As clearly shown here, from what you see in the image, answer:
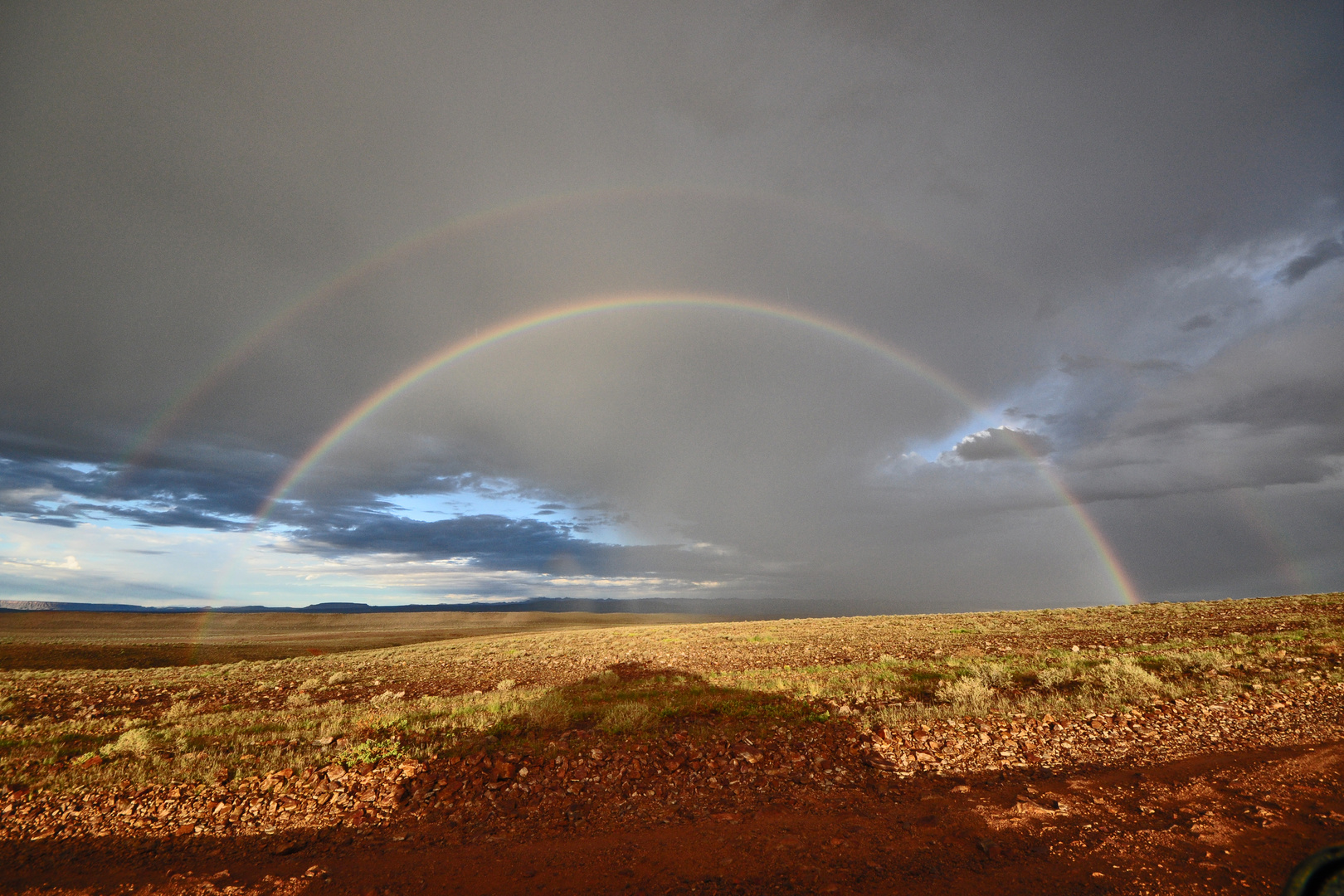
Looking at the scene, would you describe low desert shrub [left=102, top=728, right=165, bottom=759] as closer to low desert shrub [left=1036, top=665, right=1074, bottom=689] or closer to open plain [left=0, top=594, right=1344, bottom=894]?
open plain [left=0, top=594, right=1344, bottom=894]

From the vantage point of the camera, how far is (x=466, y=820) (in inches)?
342

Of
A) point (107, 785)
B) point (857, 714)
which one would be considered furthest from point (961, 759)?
point (107, 785)

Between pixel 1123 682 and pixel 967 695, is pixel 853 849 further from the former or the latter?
pixel 1123 682

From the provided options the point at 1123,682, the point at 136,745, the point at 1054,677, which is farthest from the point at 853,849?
the point at 136,745

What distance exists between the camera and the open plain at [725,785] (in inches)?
268

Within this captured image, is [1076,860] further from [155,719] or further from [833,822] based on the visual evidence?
[155,719]

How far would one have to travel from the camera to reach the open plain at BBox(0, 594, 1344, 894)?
680cm

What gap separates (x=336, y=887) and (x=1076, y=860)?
8.39 m

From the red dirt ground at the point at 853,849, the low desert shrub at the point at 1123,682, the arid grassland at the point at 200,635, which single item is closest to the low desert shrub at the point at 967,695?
the low desert shrub at the point at 1123,682

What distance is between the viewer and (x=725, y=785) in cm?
966

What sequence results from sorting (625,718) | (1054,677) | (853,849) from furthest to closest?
(1054,677), (625,718), (853,849)

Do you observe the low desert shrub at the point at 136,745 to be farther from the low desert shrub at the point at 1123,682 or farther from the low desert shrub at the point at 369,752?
the low desert shrub at the point at 1123,682

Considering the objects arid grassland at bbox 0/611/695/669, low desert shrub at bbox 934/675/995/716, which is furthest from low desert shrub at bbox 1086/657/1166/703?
arid grassland at bbox 0/611/695/669

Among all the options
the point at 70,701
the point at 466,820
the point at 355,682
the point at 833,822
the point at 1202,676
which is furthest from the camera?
the point at 355,682
